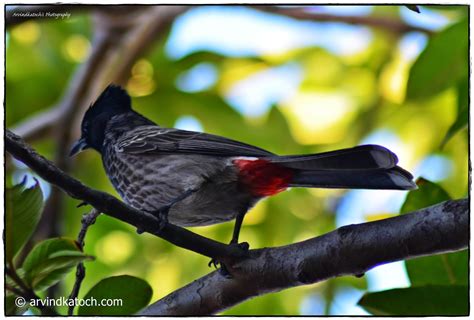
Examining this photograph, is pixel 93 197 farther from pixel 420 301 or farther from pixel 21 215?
pixel 420 301

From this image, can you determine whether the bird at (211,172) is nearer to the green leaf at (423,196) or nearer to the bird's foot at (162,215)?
the bird's foot at (162,215)

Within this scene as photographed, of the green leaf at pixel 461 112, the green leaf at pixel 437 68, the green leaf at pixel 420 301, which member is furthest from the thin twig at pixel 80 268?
the green leaf at pixel 437 68

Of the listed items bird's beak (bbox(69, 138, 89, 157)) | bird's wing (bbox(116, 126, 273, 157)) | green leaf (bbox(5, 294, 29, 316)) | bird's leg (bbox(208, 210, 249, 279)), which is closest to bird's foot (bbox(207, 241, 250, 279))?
bird's leg (bbox(208, 210, 249, 279))

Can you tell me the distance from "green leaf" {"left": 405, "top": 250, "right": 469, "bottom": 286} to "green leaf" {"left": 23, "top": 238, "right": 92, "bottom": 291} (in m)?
1.01

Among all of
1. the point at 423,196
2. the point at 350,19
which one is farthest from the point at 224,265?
the point at 350,19

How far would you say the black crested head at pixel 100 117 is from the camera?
3135 mm

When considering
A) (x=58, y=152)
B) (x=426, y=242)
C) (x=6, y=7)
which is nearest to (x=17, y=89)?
(x=58, y=152)

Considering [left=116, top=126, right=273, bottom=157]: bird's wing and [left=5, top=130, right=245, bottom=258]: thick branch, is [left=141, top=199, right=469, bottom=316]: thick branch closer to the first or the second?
[left=5, top=130, right=245, bottom=258]: thick branch

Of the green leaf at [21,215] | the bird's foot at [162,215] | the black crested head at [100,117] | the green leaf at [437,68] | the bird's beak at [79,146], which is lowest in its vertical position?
the green leaf at [21,215]

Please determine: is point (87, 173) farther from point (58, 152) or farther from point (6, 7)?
point (6, 7)

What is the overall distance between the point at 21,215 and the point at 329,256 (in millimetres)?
884

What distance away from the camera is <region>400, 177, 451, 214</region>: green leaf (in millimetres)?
2430

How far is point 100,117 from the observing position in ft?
10.4

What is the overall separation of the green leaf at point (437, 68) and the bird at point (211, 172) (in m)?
0.71
